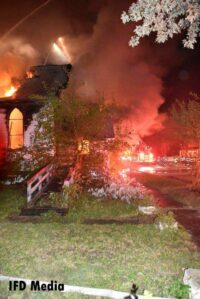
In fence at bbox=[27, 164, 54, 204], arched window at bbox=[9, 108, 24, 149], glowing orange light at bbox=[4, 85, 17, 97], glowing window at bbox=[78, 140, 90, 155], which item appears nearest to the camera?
fence at bbox=[27, 164, 54, 204]

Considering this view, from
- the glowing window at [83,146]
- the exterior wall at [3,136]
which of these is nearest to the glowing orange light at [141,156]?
the exterior wall at [3,136]

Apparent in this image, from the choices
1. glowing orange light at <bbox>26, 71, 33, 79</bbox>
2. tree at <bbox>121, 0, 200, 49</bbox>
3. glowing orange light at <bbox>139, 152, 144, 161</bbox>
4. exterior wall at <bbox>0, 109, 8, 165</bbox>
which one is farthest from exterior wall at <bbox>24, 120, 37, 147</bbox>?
glowing orange light at <bbox>139, 152, 144, 161</bbox>

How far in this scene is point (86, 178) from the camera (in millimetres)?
16922

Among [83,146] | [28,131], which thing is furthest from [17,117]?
[83,146]

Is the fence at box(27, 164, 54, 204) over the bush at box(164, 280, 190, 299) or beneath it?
over

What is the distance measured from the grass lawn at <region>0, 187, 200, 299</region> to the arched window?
9.08 meters

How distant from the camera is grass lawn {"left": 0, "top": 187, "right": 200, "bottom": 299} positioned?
6477mm

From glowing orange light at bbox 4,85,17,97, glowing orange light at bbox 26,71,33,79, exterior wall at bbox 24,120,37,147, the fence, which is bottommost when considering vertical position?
the fence

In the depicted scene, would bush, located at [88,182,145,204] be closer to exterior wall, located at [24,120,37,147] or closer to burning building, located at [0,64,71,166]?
exterior wall, located at [24,120,37,147]

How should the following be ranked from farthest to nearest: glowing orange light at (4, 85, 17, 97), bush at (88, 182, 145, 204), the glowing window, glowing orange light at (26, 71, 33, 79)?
glowing orange light at (26, 71, 33, 79) → glowing orange light at (4, 85, 17, 97) → the glowing window → bush at (88, 182, 145, 204)

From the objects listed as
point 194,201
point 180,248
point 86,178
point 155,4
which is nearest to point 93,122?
point 86,178

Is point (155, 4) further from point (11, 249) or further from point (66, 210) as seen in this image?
point (66, 210)

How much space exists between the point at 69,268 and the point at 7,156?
1316cm

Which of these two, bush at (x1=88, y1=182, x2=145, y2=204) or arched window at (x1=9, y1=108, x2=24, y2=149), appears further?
arched window at (x1=9, y1=108, x2=24, y2=149)
